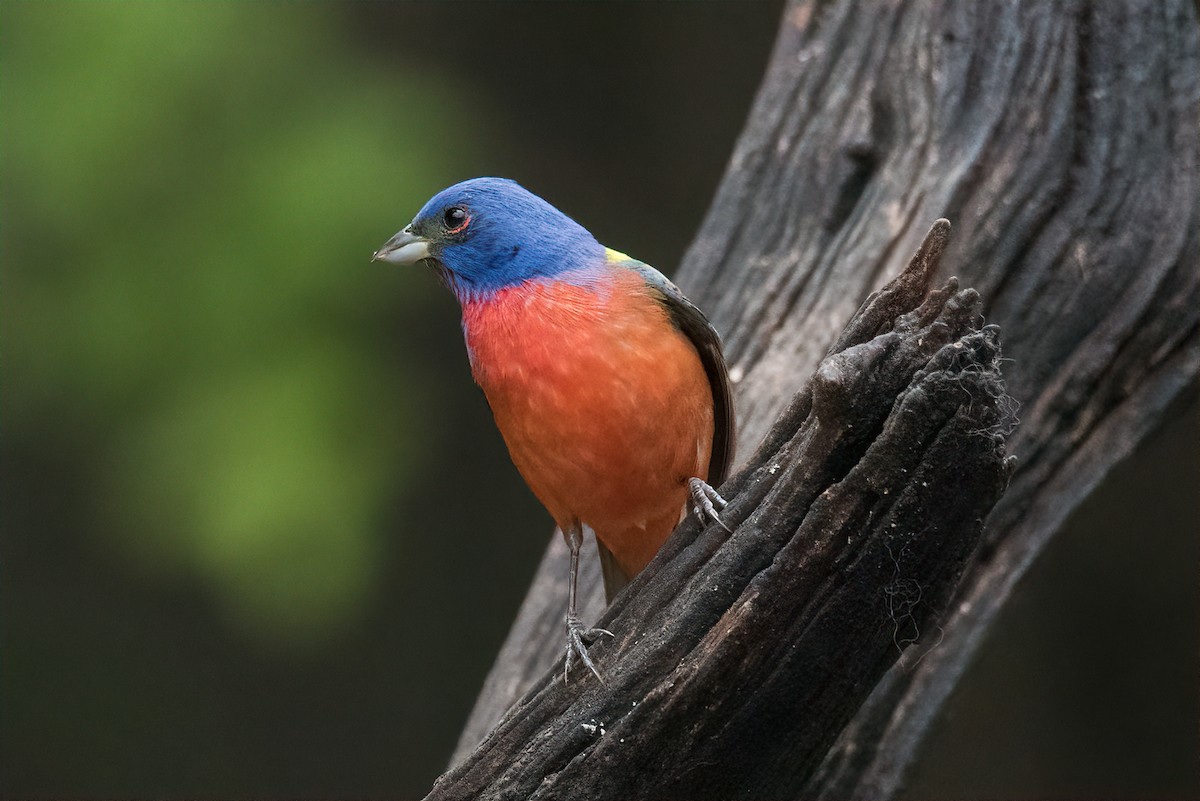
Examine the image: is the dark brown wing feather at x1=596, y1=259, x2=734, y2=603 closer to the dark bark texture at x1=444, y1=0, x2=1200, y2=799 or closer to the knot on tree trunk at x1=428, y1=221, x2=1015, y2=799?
the dark bark texture at x1=444, y1=0, x2=1200, y2=799

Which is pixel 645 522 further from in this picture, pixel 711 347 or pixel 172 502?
pixel 172 502

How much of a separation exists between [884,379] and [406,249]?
6.53 ft

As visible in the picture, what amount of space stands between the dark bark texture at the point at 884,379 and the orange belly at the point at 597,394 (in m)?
0.44

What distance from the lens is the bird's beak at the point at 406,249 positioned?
394 cm

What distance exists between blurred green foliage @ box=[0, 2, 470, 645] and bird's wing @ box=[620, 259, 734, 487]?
85.3 inches

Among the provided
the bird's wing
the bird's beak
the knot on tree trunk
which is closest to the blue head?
the bird's beak

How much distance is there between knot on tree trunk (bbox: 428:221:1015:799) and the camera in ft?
7.97

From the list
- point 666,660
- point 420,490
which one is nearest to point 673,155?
point 420,490

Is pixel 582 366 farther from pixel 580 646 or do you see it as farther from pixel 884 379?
pixel 884 379

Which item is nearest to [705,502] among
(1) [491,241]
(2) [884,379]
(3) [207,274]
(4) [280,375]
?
(2) [884,379]

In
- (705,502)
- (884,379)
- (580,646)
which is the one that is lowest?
(580,646)

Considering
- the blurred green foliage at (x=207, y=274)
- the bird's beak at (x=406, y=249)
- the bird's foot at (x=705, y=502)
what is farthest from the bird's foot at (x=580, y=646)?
the blurred green foliage at (x=207, y=274)

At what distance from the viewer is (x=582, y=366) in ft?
11.2

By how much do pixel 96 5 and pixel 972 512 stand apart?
4.51m
